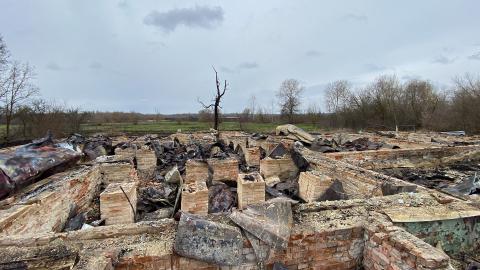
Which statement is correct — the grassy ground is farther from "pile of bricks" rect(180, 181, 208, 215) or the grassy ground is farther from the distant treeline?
"pile of bricks" rect(180, 181, 208, 215)

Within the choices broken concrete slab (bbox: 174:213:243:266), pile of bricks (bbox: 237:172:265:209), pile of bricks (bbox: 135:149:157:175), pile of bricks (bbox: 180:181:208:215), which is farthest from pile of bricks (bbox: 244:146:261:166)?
broken concrete slab (bbox: 174:213:243:266)

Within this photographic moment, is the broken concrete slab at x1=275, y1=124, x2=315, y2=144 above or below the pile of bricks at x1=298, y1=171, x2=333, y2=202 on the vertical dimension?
above

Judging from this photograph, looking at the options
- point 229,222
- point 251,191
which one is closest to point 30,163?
point 251,191

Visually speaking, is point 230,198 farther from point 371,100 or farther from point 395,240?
point 371,100

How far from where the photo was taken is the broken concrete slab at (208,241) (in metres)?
2.96

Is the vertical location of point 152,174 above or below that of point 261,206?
below

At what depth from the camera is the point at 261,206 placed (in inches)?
133

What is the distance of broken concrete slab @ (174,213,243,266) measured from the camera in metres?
2.96


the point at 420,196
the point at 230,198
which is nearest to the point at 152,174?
the point at 230,198

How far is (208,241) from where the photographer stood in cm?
301

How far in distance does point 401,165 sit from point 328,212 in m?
6.18

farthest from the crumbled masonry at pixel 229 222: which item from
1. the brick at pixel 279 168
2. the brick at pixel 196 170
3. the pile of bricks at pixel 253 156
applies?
the pile of bricks at pixel 253 156

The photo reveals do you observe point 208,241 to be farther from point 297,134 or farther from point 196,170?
point 297,134

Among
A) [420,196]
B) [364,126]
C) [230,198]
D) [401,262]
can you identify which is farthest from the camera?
[364,126]
